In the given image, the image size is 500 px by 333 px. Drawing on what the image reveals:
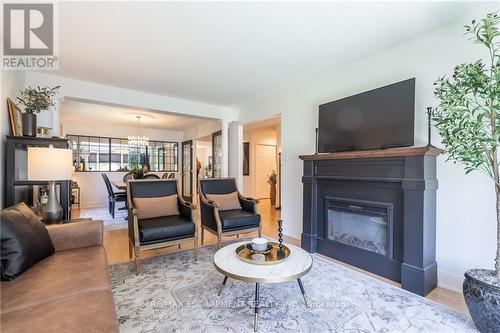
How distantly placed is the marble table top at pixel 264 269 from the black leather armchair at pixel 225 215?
1100 millimetres

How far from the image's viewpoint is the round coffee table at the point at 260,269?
161 centimetres

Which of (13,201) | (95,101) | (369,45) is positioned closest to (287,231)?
(369,45)

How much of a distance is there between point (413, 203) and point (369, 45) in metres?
1.75

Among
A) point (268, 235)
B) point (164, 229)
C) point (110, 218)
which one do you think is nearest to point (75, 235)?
point (164, 229)

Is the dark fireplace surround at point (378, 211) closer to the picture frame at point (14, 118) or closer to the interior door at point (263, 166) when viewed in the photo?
the picture frame at point (14, 118)

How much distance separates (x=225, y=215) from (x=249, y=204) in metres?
0.45

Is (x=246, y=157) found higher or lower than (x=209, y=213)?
higher

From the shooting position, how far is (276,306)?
1.91 m

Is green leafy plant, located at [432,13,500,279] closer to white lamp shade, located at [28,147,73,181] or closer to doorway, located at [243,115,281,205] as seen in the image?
white lamp shade, located at [28,147,73,181]

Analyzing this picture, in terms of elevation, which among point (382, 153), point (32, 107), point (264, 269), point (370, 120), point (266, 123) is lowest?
point (264, 269)

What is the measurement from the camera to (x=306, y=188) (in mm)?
3297

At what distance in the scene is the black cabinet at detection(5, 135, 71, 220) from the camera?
7.93 feet

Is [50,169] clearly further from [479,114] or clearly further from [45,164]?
[479,114]

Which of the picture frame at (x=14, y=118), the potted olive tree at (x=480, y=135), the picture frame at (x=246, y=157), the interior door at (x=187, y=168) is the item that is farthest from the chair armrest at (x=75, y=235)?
the interior door at (x=187, y=168)
